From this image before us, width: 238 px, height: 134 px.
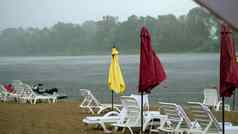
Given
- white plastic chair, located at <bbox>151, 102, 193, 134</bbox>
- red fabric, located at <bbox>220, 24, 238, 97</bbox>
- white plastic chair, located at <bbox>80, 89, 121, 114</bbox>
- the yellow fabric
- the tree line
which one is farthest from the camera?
the tree line

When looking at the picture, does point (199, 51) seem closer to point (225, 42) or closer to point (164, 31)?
point (164, 31)

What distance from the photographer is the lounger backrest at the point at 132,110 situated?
23.7ft

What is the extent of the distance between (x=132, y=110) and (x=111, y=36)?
33.8m

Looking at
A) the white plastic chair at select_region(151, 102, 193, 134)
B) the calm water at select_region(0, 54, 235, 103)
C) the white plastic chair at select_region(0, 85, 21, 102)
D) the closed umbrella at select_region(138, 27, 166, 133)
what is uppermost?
the closed umbrella at select_region(138, 27, 166, 133)

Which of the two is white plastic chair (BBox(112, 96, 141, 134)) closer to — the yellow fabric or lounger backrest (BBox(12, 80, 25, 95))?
the yellow fabric

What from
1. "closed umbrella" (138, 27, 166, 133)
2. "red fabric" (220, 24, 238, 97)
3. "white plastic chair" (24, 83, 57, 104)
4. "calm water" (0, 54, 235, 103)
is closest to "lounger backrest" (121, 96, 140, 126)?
"closed umbrella" (138, 27, 166, 133)

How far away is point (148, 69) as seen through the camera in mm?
6727

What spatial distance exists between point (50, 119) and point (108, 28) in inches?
1230

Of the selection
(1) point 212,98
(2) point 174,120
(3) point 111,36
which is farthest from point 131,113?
(3) point 111,36

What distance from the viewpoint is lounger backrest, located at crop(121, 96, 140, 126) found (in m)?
7.21

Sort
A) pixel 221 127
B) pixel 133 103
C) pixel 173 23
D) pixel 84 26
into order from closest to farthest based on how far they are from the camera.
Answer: pixel 221 127 → pixel 133 103 → pixel 173 23 → pixel 84 26

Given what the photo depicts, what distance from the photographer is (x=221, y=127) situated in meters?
6.15

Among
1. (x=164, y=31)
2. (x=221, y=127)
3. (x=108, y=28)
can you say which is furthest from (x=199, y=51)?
(x=221, y=127)

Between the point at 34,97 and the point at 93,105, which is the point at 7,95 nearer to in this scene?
the point at 34,97
